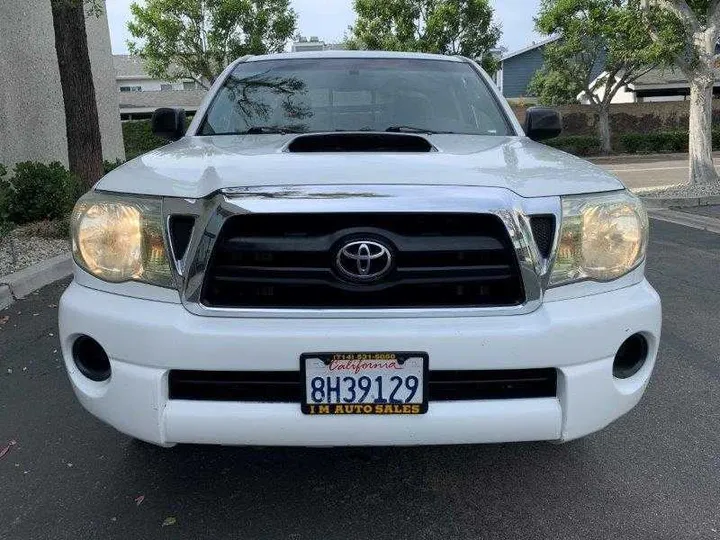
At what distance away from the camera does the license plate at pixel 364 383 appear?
2.07m

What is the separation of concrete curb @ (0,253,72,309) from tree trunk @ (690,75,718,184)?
1070cm

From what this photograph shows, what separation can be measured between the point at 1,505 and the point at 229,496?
851 mm

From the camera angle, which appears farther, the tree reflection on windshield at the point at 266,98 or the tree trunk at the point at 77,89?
the tree trunk at the point at 77,89

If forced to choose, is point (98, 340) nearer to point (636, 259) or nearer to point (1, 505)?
point (1, 505)

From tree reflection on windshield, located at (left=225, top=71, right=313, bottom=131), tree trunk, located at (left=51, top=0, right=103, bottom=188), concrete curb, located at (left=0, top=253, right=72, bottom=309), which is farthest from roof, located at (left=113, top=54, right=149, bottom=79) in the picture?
tree reflection on windshield, located at (left=225, top=71, right=313, bottom=131)

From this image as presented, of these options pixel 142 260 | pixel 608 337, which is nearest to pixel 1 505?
pixel 142 260

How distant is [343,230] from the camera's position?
2125 mm

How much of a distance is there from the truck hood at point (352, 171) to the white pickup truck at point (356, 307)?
0.05 ft

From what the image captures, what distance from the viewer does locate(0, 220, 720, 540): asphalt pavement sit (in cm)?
240

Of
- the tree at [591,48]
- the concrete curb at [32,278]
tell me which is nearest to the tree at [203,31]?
the tree at [591,48]

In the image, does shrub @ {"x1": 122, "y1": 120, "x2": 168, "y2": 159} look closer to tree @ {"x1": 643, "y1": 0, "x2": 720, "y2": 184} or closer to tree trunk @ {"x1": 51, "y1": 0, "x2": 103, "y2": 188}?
tree trunk @ {"x1": 51, "y1": 0, "x2": 103, "y2": 188}

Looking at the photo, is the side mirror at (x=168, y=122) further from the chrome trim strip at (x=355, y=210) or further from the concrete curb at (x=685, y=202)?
the concrete curb at (x=685, y=202)

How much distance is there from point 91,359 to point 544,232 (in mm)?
1579

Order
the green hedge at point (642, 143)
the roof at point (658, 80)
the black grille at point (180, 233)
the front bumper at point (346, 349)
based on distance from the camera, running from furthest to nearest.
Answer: the roof at point (658, 80)
the green hedge at point (642, 143)
the black grille at point (180, 233)
the front bumper at point (346, 349)
